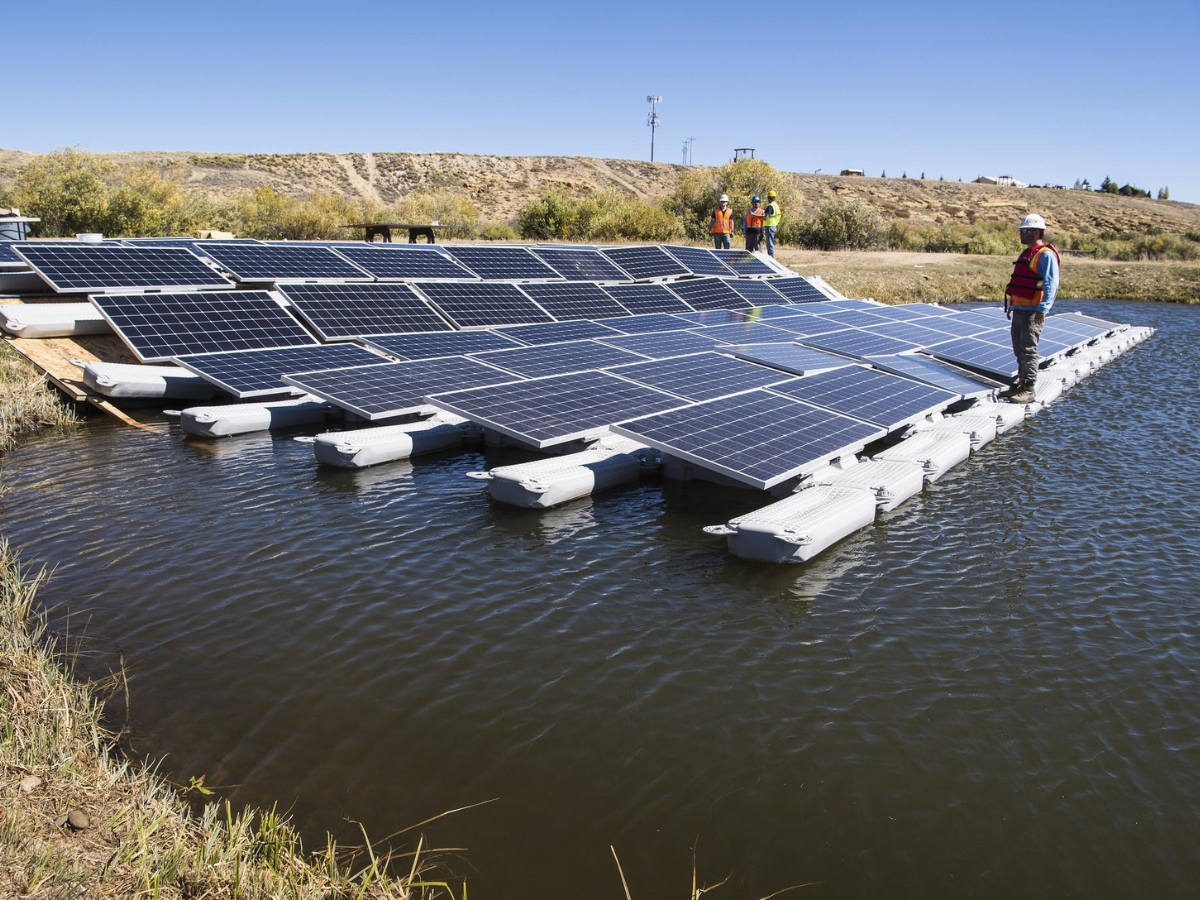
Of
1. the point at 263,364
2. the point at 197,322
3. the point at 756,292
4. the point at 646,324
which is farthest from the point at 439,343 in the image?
the point at 756,292

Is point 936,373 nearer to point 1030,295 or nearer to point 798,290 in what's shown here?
point 1030,295

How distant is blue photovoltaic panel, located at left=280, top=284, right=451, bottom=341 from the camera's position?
16.9m

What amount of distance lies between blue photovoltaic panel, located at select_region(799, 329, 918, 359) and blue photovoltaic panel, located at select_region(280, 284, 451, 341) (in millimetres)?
7741

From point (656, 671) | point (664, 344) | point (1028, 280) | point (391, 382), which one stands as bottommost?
point (656, 671)

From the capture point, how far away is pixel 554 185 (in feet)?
275

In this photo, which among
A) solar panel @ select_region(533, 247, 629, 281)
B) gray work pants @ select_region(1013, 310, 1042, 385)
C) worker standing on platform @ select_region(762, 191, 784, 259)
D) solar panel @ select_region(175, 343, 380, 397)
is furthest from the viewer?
worker standing on platform @ select_region(762, 191, 784, 259)

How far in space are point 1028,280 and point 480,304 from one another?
1085 centimetres

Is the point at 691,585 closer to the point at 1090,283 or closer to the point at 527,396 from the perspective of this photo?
the point at 527,396

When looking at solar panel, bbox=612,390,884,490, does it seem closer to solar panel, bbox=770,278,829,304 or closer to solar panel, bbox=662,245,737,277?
solar panel, bbox=662,245,737,277

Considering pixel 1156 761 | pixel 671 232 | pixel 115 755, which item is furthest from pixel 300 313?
pixel 671 232

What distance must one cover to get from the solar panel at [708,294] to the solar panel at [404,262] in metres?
5.97

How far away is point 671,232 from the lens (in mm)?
41344

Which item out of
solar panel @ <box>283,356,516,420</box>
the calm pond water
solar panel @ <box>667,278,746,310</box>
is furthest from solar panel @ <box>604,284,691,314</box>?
the calm pond water

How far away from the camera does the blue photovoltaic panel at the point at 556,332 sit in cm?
1761
